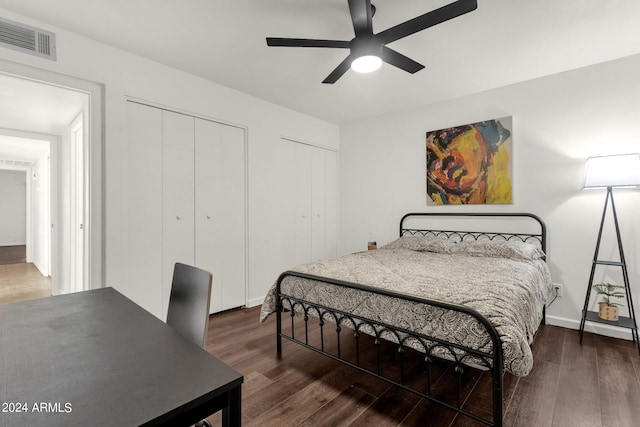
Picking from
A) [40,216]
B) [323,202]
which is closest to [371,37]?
[323,202]

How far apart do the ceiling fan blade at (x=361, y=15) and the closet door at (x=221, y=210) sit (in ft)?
6.38

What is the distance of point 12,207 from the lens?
28.1 ft

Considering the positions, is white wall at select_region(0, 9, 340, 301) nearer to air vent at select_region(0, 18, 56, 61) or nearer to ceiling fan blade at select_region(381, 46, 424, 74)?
air vent at select_region(0, 18, 56, 61)

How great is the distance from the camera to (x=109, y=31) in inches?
90.9

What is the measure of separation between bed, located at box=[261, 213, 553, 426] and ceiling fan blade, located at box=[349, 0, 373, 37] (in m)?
1.55

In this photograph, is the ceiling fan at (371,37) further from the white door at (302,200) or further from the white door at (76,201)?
the white door at (76,201)

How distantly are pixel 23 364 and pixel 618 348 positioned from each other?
3734mm

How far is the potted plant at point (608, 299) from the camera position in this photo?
102 inches

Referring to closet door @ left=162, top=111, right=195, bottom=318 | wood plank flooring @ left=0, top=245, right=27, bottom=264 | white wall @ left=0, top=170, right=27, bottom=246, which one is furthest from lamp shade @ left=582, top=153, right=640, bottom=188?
white wall @ left=0, top=170, right=27, bottom=246

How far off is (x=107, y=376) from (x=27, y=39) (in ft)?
8.46

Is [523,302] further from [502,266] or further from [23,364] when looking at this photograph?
[23,364]

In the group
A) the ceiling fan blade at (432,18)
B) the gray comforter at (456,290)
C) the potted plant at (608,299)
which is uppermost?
the ceiling fan blade at (432,18)

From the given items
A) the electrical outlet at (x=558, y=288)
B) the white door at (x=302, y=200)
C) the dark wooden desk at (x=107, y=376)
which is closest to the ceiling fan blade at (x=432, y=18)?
A: the dark wooden desk at (x=107, y=376)

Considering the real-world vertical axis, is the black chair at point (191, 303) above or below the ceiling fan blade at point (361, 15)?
below
